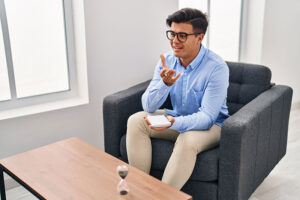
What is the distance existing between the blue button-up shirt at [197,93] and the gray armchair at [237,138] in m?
0.16

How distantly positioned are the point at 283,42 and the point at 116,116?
2689mm

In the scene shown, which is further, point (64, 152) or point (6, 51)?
point (6, 51)

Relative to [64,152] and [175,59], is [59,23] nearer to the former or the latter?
[175,59]

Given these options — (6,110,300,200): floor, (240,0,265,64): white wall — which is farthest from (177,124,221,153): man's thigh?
(240,0,265,64): white wall

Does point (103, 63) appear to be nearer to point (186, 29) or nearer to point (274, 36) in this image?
point (186, 29)

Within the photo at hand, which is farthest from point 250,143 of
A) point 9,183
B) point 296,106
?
point 296,106

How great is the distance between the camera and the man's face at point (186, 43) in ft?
6.76

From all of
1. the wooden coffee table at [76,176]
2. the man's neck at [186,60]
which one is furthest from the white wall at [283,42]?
the wooden coffee table at [76,176]

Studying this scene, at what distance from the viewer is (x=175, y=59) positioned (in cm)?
229

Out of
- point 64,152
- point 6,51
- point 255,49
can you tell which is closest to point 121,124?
point 64,152

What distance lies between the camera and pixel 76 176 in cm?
166

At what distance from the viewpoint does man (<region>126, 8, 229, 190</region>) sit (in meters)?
1.93

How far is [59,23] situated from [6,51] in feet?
1.92

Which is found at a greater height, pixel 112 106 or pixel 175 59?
pixel 175 59
